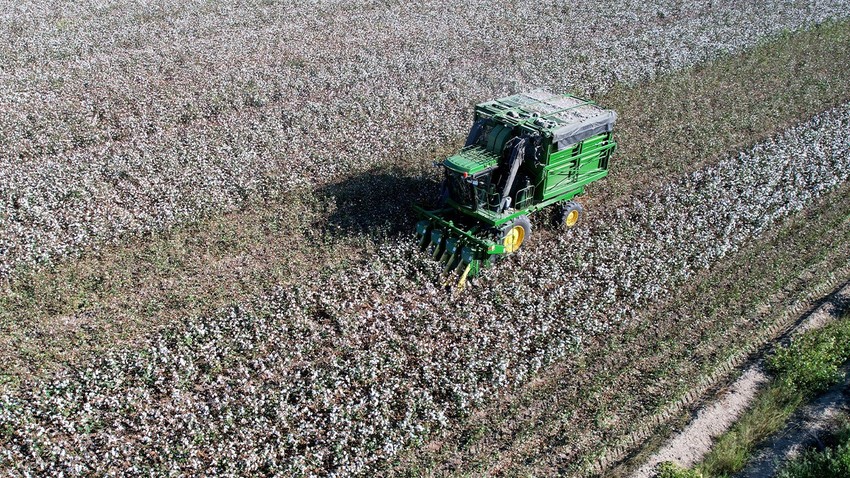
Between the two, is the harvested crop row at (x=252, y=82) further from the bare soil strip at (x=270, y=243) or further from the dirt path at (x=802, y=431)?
the dirt path at (x=802, y=431)

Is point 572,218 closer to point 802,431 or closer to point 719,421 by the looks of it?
point 719,421

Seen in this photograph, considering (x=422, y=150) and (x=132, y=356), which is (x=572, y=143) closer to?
(x=422, y=150)

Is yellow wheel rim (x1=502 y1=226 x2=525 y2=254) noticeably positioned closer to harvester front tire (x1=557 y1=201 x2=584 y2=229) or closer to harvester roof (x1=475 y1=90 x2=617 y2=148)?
harvester front tire (x1=557 y1=201 x2=584 y2=229)

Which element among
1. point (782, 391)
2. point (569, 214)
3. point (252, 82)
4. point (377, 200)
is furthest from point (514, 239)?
point (252, 82)

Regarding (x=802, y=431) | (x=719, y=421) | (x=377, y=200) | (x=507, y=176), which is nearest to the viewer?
(x=802, y=431)

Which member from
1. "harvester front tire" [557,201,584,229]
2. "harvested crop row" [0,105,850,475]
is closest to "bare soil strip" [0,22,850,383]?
"harvested crop row" [0,105,850,475]

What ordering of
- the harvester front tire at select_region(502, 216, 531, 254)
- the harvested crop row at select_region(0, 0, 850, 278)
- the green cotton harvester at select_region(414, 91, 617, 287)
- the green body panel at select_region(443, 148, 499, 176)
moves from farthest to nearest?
the harvested crop row at select_region(0, 0, 850, 278) → the harvester front tire at select_region(502, 216, 531, 254) → the green cotton harvester at select_region(414, 91, 617, 287) → the green body panel at select_region(443, 148, 499, 176)
